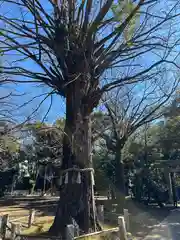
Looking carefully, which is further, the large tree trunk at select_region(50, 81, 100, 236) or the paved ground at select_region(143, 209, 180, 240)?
the paved ground at select_region(143, 209, 180, 240)

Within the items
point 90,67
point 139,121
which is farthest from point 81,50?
point 139,121

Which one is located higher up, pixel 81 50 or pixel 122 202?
pixel 81 50

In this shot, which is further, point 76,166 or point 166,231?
point 166,231

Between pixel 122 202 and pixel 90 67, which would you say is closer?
pixel 90 67

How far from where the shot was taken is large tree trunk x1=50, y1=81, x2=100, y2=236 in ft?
16.0

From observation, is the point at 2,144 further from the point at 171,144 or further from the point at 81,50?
the point at 171,144

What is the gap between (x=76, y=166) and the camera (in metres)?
5.15

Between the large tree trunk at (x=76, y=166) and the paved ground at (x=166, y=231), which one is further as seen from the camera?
the paved ground at (x=166, y=231)

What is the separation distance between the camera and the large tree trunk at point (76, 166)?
4.88 metres

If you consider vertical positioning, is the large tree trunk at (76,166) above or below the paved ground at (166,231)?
above

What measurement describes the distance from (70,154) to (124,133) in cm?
769

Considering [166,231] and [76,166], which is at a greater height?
[76,166]

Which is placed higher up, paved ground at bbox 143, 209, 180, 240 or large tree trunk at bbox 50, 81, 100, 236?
large tree trunk at bbox 50, 81, 100, 236

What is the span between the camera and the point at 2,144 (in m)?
11.9
